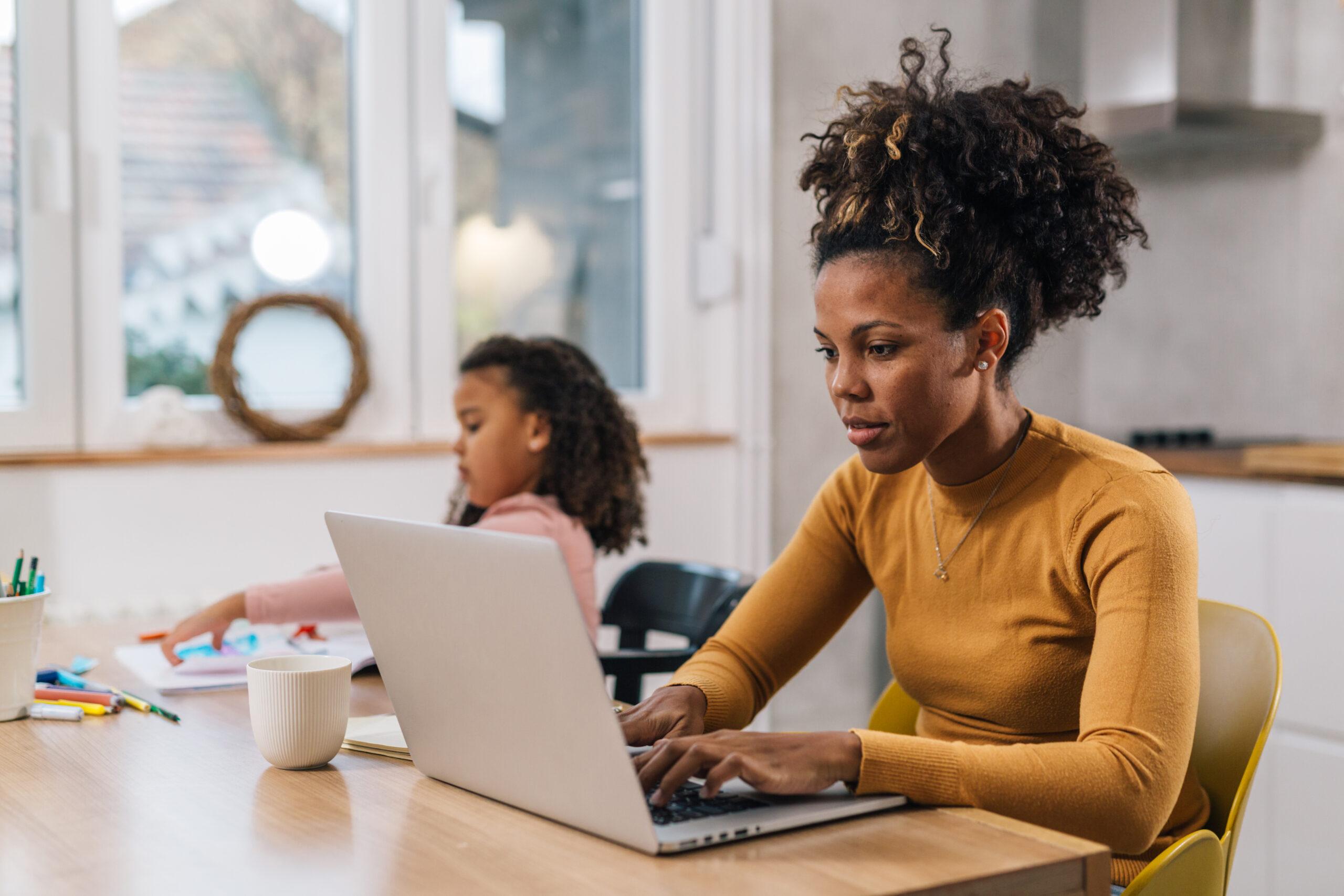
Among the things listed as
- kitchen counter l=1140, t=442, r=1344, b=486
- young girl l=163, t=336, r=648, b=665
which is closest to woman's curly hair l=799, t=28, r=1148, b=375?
young girl l=163, t=336, r=648, b=665

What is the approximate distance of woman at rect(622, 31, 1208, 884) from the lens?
1.11 metres

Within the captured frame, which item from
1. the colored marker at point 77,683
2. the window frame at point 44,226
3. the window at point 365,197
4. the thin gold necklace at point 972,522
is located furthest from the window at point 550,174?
the thin gold necklace at point 972,522

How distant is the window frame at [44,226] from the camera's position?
2.35m

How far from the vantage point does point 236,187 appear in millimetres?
2570

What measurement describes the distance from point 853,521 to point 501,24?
73.1 inches

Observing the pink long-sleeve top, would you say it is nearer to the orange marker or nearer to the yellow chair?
the orange marker

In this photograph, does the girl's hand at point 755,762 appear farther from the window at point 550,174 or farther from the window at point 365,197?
the window at point 550,174

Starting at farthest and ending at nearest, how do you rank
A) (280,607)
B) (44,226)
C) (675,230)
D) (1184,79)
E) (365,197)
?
(675,230), (1184,79), (365,197), (44,226), (280,607)

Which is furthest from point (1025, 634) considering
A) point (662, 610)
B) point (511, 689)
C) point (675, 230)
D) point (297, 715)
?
point (675, 230)

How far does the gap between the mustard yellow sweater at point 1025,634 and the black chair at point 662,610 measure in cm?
34

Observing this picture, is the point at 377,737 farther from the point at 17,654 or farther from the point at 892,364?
the point at 892,364

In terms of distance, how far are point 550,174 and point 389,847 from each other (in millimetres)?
2248

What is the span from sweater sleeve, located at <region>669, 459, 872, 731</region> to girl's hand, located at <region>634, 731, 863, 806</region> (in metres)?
0.36

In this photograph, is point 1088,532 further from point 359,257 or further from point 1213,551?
point 359,257
